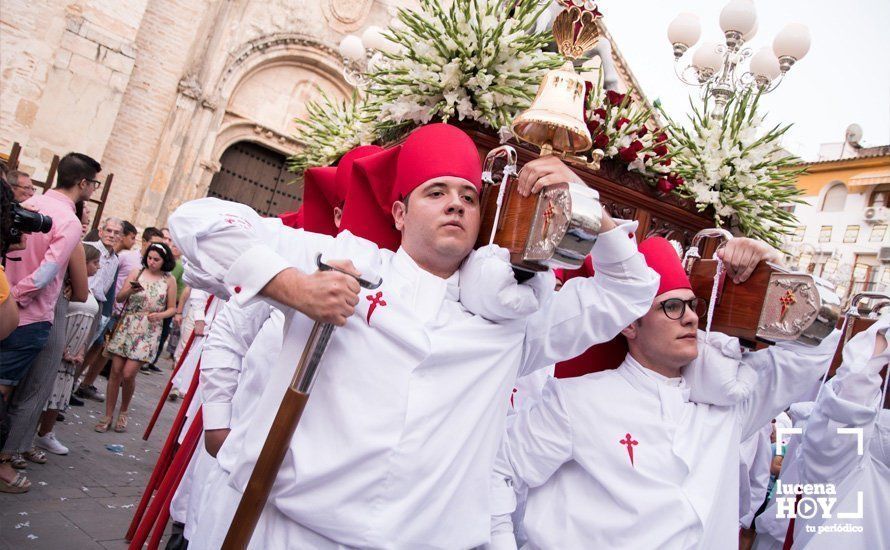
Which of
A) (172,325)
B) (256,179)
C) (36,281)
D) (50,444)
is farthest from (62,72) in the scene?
(36,281)

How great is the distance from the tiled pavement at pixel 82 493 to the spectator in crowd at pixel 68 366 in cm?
21

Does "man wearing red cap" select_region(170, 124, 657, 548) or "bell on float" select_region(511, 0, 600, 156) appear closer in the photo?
"man wearing red cap" select_region(170, 124, 657, 548)

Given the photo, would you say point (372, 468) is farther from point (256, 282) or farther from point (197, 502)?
point (197, 502)

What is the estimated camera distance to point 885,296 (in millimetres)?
3164

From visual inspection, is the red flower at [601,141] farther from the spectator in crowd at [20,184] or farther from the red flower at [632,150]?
the spectator in crowd at [20,184]

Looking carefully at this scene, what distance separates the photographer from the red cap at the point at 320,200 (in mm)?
3775

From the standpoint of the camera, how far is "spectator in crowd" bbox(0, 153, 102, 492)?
194 inches

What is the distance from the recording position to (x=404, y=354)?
2.23m

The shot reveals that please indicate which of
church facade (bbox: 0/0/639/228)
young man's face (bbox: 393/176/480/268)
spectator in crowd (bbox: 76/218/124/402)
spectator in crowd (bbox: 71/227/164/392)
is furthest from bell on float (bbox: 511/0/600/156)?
church facade (bbox: 0/0/639/228)

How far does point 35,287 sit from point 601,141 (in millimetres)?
3996

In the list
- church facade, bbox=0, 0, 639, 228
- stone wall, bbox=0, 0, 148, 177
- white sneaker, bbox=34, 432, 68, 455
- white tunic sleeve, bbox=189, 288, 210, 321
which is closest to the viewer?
white sneaker, bbox=34, 432, 68, 455

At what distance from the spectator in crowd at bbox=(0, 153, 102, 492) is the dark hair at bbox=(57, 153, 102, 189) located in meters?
0.05

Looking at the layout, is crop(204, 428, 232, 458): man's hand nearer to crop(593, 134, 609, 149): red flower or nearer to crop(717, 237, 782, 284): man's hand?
crop(593, 134, 609, 149): red flower

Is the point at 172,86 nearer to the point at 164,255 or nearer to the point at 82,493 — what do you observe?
the point at 164,255
